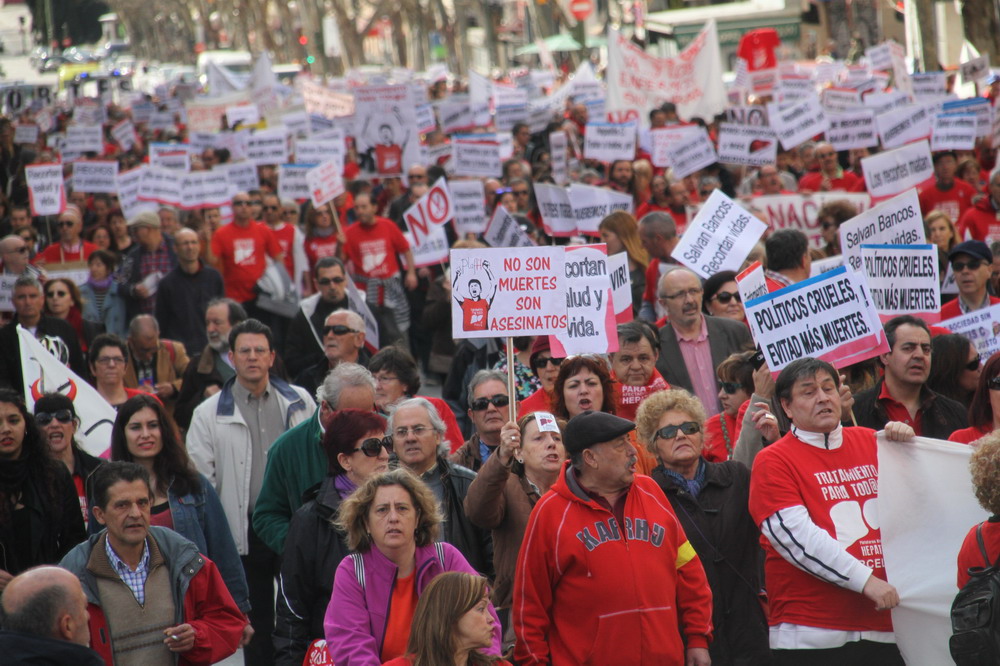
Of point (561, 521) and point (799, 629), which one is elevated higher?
point (561, 521)

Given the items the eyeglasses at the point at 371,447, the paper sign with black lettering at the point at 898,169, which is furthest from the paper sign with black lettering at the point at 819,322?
the paper sign with black lettering at the point at 898,169

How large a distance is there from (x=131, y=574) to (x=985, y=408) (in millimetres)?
3358

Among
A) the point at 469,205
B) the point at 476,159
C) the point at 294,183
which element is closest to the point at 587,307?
the point at 469,205

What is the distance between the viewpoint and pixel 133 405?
20.2 ft

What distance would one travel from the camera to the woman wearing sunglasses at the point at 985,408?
5.52 m

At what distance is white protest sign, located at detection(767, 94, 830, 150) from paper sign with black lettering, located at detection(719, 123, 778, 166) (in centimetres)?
140

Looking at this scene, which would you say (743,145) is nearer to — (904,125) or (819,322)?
(904,125)

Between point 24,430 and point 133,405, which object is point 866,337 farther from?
point 24,430

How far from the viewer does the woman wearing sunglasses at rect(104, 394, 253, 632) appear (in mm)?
5883

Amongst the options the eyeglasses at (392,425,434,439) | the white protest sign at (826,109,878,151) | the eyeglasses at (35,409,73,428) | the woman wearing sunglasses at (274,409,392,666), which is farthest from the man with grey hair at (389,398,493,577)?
the white protest sign at (826,109,878,151)

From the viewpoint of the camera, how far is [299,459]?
6.46m

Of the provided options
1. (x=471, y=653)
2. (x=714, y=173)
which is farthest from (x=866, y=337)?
(x=714, y=173)

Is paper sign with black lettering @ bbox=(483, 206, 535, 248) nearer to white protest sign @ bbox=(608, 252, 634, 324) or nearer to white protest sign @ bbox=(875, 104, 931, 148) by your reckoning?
white protest sign @ bbox=(608, 252, 634, 324)

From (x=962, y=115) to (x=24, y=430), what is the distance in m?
11.3
